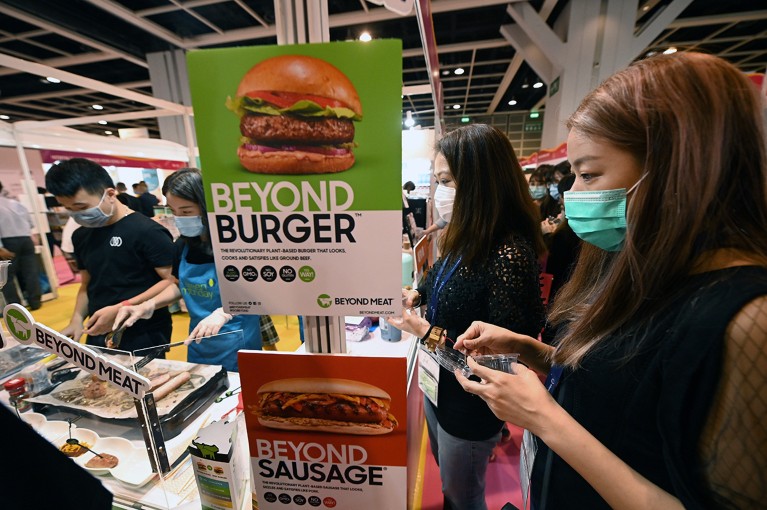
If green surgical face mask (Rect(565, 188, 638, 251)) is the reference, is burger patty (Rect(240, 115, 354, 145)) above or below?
above

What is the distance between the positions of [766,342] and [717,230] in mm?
207

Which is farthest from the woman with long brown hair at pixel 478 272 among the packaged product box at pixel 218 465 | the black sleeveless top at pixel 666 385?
the packaged product box at pixel 218 465

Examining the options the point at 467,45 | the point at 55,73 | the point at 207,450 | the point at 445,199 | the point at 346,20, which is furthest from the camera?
the point at 467,45

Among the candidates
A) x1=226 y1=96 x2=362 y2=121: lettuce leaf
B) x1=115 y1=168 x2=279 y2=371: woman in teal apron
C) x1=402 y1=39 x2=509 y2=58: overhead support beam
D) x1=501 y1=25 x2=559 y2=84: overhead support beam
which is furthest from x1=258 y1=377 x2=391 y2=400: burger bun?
x1=402 y1=39 x2=509 y2=58: overhead support beam

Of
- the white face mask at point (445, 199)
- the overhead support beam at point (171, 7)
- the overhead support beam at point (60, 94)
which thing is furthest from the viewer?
the overhead support beam at point (60, 94)

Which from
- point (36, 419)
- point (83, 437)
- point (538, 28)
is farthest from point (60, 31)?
point (538, 28)

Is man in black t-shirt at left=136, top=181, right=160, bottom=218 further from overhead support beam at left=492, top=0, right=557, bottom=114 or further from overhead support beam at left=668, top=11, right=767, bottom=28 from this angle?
overhead support beam at left=668, top=11, right=767, bottom=28

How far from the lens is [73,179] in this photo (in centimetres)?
178

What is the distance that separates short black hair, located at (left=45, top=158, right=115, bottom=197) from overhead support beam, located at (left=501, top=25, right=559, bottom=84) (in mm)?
7932

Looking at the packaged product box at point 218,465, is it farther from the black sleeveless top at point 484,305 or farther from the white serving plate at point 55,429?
the black sleeveless top at point 484,305

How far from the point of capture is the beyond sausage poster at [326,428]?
A: 2.40ft

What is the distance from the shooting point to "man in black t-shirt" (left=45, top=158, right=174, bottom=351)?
70.2 inches

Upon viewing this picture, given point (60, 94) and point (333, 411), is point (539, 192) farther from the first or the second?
point (60, 94)

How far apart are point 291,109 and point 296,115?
0.01 metres
